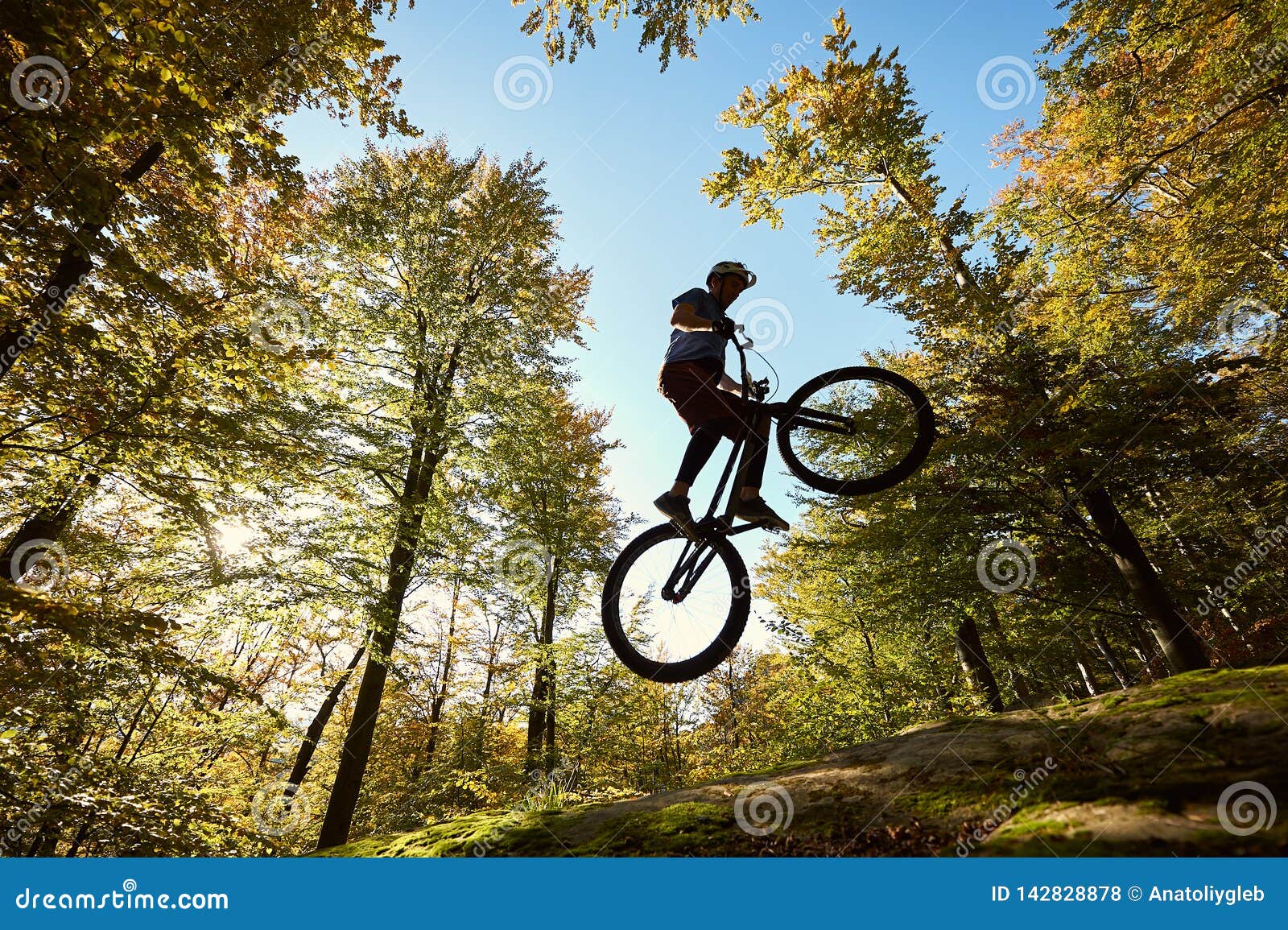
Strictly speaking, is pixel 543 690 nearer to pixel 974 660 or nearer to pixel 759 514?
pixel 759 514

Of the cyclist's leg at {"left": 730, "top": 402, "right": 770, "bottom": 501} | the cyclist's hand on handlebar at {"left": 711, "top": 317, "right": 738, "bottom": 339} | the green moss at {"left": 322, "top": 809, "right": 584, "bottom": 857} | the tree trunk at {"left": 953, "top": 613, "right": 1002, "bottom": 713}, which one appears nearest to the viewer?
the green moss at {"left": 322, "top": 809, "right": 584, "bottom": 857}

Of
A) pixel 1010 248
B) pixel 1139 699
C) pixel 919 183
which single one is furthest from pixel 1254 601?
pixel 1139 699

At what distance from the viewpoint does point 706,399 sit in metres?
4.46

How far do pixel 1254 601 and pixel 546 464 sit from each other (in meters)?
18.2

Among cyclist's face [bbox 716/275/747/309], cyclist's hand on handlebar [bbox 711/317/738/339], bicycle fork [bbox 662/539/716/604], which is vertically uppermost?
cyclist's face [bbox 716/275/747/309]

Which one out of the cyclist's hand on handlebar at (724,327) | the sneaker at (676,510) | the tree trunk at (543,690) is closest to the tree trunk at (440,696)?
the tree trunk at (543,690)

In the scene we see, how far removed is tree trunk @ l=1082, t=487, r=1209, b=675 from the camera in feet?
24.9

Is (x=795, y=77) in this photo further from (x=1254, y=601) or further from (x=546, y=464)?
(x=1254, y=601)

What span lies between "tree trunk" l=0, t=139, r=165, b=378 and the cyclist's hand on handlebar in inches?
197

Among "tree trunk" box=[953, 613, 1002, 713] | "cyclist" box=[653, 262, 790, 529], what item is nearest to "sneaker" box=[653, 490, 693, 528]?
"cyclist" box=[653, 262, 790, 529]

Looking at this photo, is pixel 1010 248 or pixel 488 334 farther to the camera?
pixel 488 334

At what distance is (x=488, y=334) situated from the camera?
11055mm

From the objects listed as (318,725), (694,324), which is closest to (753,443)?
(694,324)

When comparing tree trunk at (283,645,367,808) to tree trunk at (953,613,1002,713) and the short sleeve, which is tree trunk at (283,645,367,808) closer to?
the short sleeve
